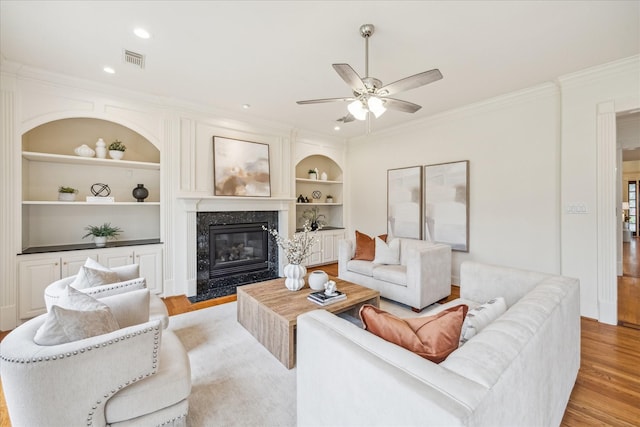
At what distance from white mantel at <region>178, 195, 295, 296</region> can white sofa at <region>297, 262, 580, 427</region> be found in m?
3.18

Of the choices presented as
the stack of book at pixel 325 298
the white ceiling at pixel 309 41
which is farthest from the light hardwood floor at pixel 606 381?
the white ceiling at pixel 309 41

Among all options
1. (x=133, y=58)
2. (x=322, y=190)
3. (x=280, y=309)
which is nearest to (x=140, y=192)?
(x=133, y=58)

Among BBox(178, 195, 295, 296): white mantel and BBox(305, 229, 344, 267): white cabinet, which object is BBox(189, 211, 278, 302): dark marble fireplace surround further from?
BBox(305, 229, 344, 267): white cabinet

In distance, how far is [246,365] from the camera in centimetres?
225

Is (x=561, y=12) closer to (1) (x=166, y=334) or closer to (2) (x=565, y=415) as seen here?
(2) (x=565, y=415)

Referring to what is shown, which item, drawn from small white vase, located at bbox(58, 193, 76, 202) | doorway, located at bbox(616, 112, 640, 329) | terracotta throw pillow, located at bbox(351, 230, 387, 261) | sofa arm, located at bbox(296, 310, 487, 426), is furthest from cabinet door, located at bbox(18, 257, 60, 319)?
doorway, located at bbox(616, 112, 640, 329)

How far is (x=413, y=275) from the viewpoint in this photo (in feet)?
10.8

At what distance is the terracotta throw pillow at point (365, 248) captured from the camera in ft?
13.3

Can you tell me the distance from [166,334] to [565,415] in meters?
2.64

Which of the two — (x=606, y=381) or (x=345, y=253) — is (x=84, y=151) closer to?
(x=345, y=253)

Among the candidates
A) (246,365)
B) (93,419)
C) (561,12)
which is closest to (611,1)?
(561,12)

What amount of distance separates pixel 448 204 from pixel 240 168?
339cm

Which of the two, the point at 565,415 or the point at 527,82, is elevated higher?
the point at 527,82

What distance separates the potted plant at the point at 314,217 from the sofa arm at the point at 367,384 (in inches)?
183
